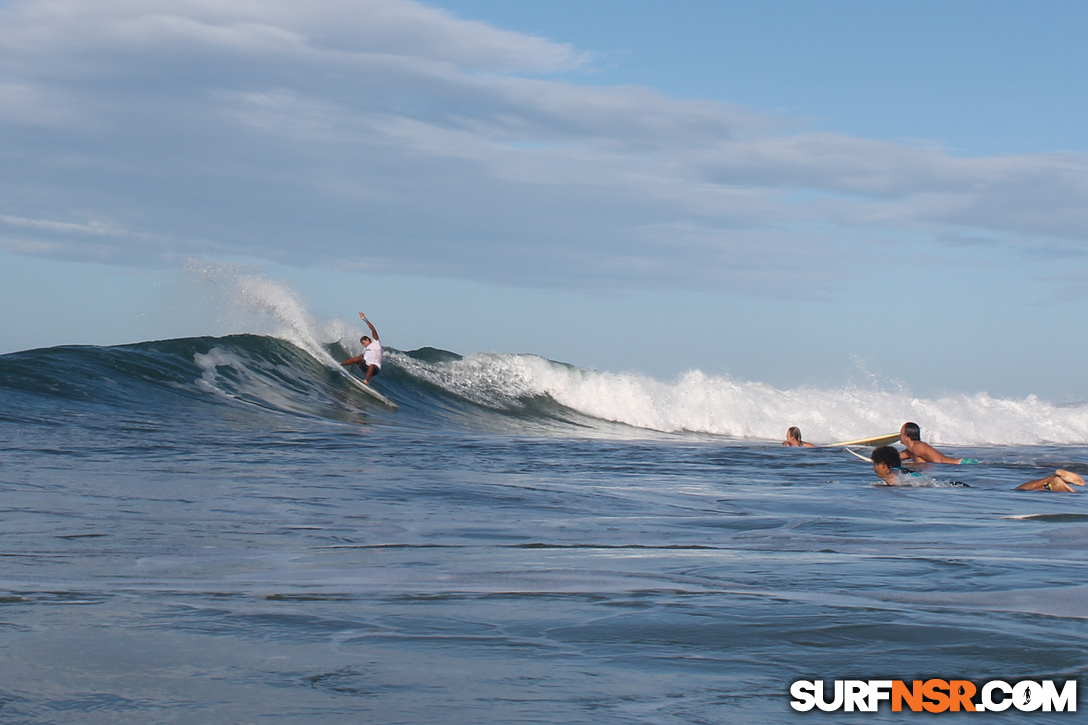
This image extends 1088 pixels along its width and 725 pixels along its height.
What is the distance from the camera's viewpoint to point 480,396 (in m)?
25.9

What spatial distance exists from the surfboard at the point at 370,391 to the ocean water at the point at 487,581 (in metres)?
8.20

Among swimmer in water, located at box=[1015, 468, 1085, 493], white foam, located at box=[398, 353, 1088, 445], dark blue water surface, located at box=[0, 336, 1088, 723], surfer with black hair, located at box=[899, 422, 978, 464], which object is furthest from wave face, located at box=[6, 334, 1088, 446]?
swimmer in water, located at box=[1015, 468, 1085, 493]

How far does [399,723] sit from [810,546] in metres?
3.96

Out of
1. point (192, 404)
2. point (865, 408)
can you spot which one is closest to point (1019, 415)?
point (865, 408)

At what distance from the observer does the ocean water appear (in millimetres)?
2787

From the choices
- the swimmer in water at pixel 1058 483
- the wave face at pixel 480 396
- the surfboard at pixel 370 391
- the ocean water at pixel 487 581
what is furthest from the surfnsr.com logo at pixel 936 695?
the surfboard at pixel 370 391

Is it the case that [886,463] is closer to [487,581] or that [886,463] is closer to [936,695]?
[487,581]

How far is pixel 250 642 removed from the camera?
327cm

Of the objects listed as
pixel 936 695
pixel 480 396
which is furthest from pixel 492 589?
pixel 480 396

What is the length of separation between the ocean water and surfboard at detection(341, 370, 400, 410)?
8.20 meters

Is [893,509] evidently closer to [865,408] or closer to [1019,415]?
[865,408]

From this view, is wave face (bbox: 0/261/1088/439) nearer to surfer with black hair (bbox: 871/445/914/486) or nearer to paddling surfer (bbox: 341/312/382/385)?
paddling surfer (bbox: 341/312/382/385)

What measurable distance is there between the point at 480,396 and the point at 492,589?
21612mm

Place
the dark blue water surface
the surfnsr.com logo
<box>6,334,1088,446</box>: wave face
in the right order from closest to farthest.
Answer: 1. the surfnsr.com logo
2. the dark blue water surface
3. <box>6,334,1088,446</box>: wave face
